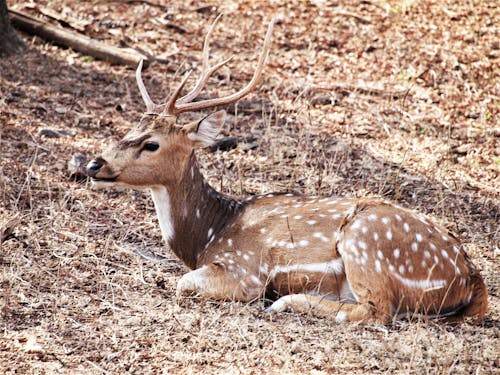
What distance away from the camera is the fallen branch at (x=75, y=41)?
451 inches

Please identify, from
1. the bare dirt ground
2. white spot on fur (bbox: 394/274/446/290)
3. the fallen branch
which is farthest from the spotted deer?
the fallen branch

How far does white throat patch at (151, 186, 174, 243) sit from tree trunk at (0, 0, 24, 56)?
4.64 m

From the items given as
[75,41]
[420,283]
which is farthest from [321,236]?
[75,41]

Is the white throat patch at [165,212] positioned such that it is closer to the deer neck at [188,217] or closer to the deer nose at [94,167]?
the deer neck at [188,217]

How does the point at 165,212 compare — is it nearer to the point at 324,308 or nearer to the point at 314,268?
the point at 314,268

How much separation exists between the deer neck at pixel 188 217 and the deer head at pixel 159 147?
0.29 ft

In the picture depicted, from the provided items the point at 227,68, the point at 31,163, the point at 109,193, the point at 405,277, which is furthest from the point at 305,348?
the point at 227,68

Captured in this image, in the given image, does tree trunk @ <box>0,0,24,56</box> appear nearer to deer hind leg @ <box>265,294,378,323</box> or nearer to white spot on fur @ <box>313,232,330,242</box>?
white spot on fur @ <box>313,232,330,242</box>

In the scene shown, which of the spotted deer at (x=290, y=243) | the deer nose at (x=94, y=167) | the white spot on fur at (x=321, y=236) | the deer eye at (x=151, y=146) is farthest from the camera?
the deer eye at (x=151, y=146)

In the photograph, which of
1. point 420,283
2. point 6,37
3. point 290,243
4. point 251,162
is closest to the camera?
point 420,283

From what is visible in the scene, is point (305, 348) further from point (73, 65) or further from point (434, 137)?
point (73, 65)

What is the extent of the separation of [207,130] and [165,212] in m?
0.70

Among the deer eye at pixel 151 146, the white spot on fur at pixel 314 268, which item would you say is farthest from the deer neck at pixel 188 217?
the white spot on fur at pixel 314 268

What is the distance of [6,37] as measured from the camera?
11031mm
